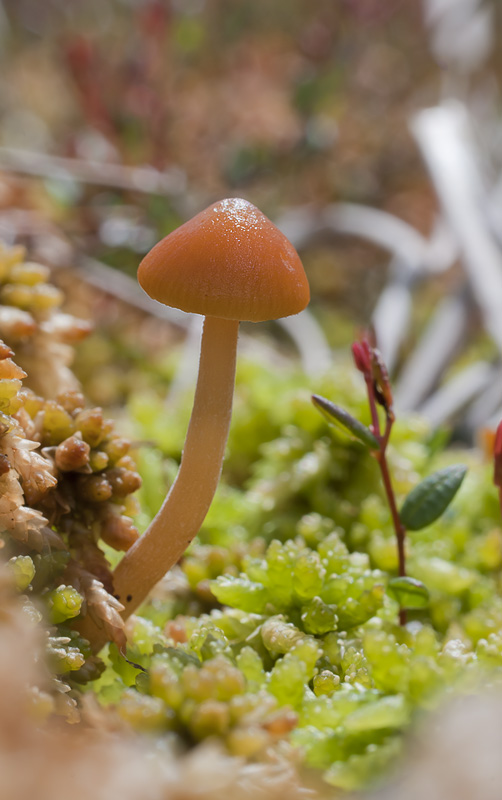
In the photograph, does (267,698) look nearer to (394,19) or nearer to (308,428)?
(308,428)

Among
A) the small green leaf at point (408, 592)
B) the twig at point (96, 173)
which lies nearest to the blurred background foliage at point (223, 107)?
the twig at point (96, 173)

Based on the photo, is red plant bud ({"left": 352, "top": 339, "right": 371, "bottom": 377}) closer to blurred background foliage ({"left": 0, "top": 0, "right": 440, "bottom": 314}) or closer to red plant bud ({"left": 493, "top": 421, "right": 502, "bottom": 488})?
red plant bud ({"left": 493, "top": 421, "right": 502, "bottom": 488})

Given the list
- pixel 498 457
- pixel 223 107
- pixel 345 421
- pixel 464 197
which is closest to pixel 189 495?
pixel 345 421

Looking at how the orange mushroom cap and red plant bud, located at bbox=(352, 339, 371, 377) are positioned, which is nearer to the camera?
the orange mushroom cap

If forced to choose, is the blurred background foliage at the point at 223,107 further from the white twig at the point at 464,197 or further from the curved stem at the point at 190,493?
the curved stem at the point at 190,493

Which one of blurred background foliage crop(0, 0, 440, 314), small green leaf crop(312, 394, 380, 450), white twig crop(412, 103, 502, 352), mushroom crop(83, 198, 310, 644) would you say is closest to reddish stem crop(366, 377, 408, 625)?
small green leaf crop(312, 394, 380, 450)

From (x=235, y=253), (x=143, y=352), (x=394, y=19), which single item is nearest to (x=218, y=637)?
(x=235, y=253)
